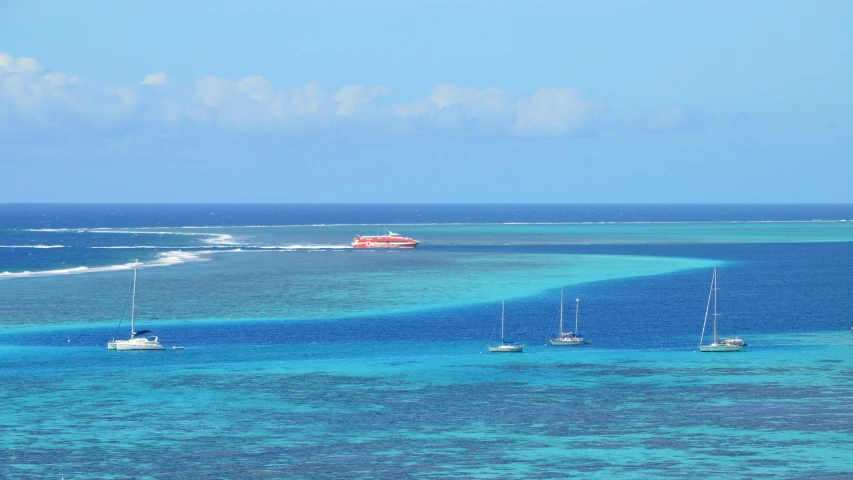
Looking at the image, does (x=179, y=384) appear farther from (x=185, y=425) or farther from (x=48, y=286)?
(x=48, y=286)

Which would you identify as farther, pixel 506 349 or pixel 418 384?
pixel 506 349

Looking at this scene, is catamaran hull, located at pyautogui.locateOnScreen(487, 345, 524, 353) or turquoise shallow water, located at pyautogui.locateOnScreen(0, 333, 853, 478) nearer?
turquoise shallow water, located at pyautogui.locateOnScreen(0, 333, 853, 478)

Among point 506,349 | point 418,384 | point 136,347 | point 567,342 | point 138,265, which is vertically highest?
point 138,265

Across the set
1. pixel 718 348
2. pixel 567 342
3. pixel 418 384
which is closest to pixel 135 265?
pixel 567 342

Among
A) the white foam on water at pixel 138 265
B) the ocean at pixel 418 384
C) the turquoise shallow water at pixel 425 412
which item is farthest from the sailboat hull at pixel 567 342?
the white foam on water at pixel 138 265

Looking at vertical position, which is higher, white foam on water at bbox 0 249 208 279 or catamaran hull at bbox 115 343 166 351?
white foam on water at bbox 0 249 208 279

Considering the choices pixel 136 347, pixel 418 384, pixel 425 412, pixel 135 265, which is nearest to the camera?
pixel 425 412

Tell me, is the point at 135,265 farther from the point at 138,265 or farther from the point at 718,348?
the point at 718,348

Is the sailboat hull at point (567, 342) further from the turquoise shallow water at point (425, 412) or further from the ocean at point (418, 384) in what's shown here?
the turquoise shallow water at point (425, 412)

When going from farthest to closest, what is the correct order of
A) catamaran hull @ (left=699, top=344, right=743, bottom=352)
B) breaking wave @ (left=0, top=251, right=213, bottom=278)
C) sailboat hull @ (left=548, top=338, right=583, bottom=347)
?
breaking wave @ (left=0, top=251, right=213, bottom=278), sailboat hull @ (left=548, top=338, right=583, bottom=347), catamaran hull @ (left=699, top=344, right=743, bottom=352)

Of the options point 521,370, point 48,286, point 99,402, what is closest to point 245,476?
point 99,402

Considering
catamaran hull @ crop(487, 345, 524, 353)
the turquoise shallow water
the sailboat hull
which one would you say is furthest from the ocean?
catamaran hull @ crop(487, 345, 524, 353)

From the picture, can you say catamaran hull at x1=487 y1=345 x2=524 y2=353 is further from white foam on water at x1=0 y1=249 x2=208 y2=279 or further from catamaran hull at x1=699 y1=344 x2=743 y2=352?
white foam on water at x1=0 y1=249 x2=208 y2=279
